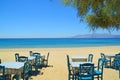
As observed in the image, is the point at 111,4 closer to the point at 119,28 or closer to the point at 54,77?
the point at 119,28

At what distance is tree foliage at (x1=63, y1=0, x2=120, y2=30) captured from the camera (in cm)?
461

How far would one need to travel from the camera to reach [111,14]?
15.5ft

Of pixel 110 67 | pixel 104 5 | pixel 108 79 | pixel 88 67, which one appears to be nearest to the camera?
pixel 104 5

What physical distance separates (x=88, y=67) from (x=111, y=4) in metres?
5.06

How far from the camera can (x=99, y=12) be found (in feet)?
17.0

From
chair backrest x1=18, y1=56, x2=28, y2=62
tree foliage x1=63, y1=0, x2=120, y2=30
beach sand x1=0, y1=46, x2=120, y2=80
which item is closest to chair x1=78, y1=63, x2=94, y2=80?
chair backrest x1=18, y1=56, x2=28, y2=62

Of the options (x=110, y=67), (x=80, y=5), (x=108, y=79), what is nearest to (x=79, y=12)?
(x=80, y=5)

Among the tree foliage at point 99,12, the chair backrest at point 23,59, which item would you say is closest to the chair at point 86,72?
the chair backrest at point 23,59

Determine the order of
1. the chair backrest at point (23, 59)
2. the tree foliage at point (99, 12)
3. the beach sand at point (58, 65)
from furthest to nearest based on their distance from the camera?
the beach sand at point (58, 65) → the chair backrest at point (23, 59) → the tree foliage at point (99, 12)

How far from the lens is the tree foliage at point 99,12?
4.61m

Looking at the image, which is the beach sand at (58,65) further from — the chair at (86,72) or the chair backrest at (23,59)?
the chair at (86,72)

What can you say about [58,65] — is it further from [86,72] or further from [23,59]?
[86,72]

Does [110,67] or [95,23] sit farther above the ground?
[95,23]

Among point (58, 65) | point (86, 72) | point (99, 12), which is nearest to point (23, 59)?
point (86, 72)
